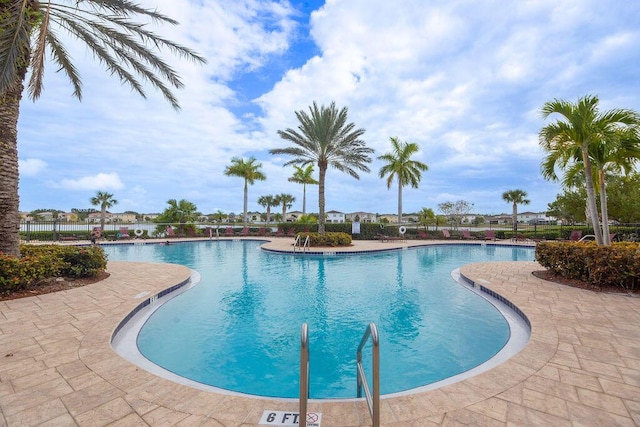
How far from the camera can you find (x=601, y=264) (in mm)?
6809

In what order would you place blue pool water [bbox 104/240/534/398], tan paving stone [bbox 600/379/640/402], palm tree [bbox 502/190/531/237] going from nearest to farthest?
tan paving stone [bbox 600/379/640/402] < blue pool water [bbox 104/240/534/398] < palm tree [bbox 502/190/531/237]

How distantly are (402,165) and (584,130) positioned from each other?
1838 centimetres

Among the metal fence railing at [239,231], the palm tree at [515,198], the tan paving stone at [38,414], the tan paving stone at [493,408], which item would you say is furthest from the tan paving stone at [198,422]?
the palm tree at [515,198]

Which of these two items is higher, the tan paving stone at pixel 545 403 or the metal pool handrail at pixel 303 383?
the metal pool handrail at pixel 303 383

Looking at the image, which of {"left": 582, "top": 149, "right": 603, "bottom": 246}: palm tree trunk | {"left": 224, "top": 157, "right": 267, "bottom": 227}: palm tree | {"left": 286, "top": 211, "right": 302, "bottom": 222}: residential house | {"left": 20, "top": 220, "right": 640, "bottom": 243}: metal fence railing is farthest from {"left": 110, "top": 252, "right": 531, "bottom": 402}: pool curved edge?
{"left": 286, "top": 211, "right": 302, "bottom": 222}: residential house

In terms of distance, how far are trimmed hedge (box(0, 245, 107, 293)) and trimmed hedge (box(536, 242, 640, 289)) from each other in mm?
12568

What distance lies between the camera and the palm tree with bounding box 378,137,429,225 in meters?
26.3

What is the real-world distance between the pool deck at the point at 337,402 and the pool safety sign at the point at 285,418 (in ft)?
0.19

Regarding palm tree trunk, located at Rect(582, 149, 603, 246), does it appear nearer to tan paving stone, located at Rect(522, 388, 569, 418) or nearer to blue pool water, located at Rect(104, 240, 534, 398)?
blue pool water, located at Rect(104, 240, 534, 398)

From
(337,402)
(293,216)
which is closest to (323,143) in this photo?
(337,402)

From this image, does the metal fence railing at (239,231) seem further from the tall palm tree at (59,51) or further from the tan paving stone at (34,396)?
the tan paving stone at (34,396)

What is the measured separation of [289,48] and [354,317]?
11736mm

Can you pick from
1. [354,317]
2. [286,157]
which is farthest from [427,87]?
[354,317]

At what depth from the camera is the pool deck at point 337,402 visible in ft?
7.87
